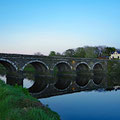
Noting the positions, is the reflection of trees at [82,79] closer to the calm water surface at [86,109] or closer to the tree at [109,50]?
the calm water surface at [86,109]

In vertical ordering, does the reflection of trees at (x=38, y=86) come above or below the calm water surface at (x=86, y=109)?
below

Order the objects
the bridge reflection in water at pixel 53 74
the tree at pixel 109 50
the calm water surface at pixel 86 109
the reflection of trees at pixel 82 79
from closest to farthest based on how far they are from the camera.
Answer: the calm water surface at pixel 86 109 < the bridge reflection in water at pixel 53 74 < the reflection of trees at pixel 82 79 < the tree at pixel 109 50

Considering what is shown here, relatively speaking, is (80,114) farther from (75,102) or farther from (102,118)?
(75,102)

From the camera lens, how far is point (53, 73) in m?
38.6

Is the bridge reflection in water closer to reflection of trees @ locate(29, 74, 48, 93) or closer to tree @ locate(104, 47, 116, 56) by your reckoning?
reflection of trees @ locate(29, 74, 48, 93)

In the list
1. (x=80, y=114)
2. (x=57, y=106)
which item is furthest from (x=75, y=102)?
(x=80, y=114)

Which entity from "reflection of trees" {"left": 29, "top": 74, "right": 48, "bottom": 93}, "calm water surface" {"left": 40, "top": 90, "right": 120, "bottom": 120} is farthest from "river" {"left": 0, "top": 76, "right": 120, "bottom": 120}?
"reflection of trees" {"left": 29, "top": 74, "right": 48, "bottom": 93}

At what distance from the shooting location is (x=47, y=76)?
1479 inches

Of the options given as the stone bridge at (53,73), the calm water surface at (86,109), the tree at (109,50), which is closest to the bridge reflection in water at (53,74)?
the stone bridge at (53,73)

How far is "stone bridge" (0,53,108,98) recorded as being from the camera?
1040 inches

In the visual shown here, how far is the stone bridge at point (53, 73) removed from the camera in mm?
26406

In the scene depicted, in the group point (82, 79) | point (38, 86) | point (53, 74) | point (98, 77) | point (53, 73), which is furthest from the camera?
point (98, 77)

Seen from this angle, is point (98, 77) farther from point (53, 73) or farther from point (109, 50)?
point (109, 50)

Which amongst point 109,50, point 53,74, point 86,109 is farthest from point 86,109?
point 109,50
